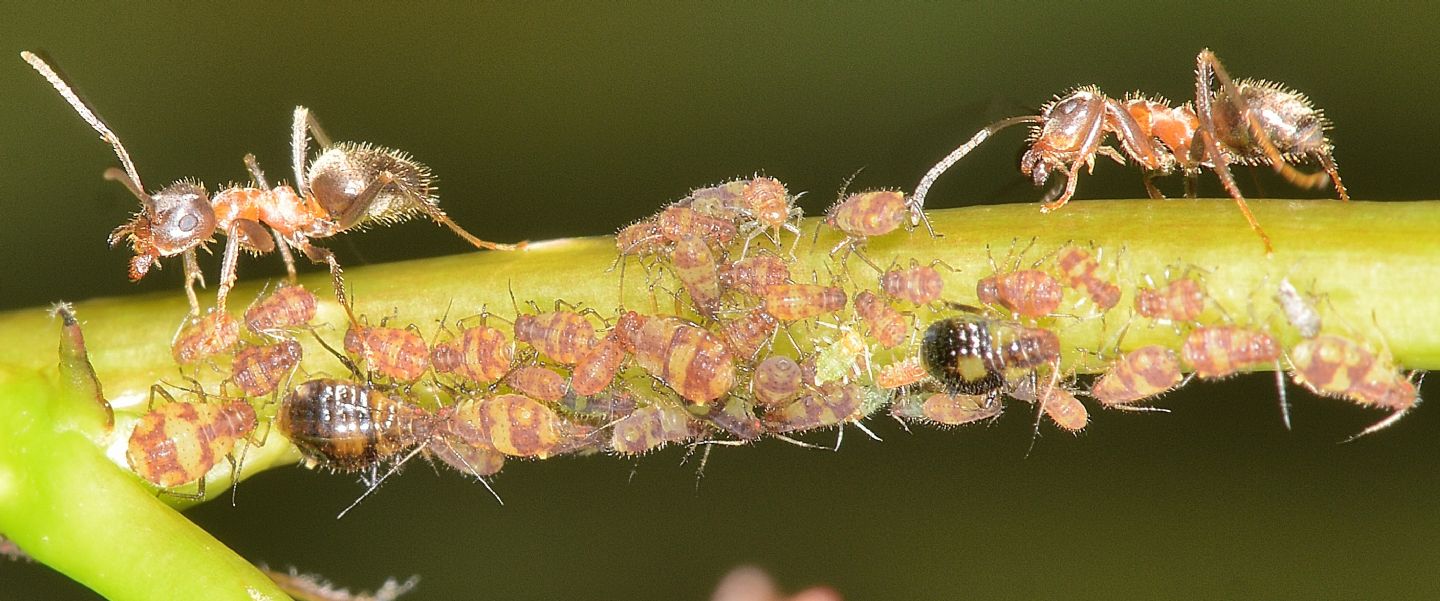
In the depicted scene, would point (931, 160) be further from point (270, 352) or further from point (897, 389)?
point (270, 352)

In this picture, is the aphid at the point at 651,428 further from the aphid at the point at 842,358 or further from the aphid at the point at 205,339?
the aphid at the point at 205,339

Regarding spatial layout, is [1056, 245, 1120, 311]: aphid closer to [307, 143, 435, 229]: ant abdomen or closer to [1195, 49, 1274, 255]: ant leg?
[1195, 49, 1274, 255]: ant leg

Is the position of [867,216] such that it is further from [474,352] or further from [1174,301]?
[474,352]

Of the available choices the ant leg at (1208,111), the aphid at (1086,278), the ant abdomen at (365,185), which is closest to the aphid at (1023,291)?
the aphid at (1086,278)

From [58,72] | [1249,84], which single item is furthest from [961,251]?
[58,72]

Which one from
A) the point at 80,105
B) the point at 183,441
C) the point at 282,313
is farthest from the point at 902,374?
the point at 80,105

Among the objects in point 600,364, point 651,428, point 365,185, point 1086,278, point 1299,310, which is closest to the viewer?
point 1299,310
